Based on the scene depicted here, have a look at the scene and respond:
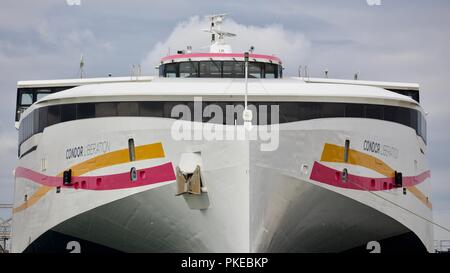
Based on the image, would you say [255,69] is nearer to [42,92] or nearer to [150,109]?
[42,92]

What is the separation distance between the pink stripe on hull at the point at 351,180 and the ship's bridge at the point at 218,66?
20.8 ft

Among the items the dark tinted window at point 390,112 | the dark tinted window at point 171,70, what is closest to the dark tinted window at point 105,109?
the dark tinted window at point 390,112

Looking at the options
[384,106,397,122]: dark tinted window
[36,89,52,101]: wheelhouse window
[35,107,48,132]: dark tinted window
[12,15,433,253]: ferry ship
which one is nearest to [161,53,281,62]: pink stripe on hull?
[12,15,433,253]: ferry ship

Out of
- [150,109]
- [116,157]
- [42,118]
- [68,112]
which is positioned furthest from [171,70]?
[116,157]

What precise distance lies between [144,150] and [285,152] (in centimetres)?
333

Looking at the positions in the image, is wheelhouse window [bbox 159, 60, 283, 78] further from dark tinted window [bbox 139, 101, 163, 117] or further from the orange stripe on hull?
the orange stripe on hull

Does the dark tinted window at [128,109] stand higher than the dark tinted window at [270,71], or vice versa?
the dark tinted window at [270,71]

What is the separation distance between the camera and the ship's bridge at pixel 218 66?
1355 inches

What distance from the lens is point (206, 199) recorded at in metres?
27.3

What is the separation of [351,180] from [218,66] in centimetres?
714

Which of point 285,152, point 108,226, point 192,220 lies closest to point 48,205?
point 108,226

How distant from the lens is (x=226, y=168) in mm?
27094

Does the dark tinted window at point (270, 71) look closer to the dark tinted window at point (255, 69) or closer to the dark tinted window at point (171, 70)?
the dark tinted window at point (255, 69)

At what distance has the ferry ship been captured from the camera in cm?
2723
